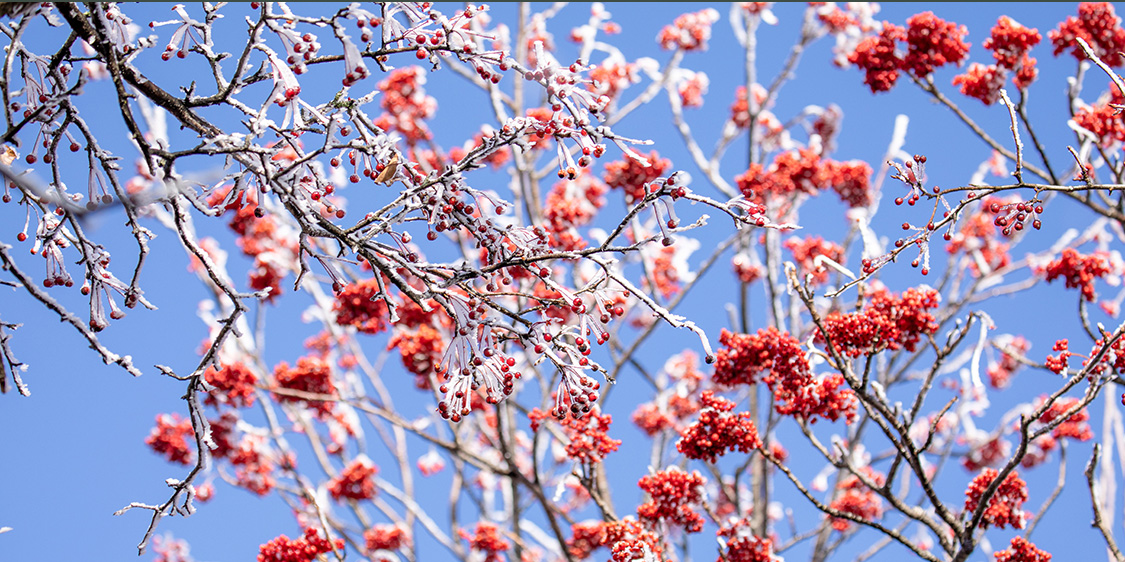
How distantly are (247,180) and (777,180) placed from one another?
4943mm

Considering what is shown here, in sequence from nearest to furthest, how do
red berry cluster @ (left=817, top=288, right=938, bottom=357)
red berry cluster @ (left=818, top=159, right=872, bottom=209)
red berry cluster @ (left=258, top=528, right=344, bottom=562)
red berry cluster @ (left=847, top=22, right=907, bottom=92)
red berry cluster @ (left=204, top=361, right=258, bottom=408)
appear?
red berry cluster @ (left=817, top=288, right=938, bottom=357) < red berry cluster @ (left=258, top=528, right=344, bottom=562) < red berry cluster @ (left=847, top=22, right=907, bottom=92) < red berry cluster @ (left=204, top=361, right=258, bottom=408) < red berry cluster @ (left=818, top=159, right=872, bottom=209)

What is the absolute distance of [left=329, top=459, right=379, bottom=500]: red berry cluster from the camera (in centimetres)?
742

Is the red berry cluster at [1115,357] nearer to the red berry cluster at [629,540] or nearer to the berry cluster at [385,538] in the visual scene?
the red berry cluster at [629,540]

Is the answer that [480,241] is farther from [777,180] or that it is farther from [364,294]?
[777,180]

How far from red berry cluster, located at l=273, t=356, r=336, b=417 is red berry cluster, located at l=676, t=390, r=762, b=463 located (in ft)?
11.2

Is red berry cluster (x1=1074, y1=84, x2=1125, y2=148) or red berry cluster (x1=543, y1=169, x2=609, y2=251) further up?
red berry cluster (x1=543, y1=169, x2=609, y2=251)

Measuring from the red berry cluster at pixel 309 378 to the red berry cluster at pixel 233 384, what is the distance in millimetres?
304

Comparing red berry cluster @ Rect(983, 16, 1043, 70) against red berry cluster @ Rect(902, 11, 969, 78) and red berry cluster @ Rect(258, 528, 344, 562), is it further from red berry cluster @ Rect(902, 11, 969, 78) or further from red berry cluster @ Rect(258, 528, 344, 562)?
red berry cluster @ Rect(258, 528, 344, 562)

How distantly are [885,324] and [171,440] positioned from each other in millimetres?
6384

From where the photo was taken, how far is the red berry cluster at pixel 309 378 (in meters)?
6.53

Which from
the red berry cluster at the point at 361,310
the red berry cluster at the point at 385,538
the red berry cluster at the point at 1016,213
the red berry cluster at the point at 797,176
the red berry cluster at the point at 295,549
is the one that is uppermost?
the red berry cluster at the point at 797,176

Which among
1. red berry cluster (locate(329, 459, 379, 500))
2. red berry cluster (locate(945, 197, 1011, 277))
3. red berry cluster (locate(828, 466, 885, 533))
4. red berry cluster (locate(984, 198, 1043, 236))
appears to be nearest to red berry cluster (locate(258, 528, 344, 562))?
red berry cluster (locate(329, 459, 379, 500))

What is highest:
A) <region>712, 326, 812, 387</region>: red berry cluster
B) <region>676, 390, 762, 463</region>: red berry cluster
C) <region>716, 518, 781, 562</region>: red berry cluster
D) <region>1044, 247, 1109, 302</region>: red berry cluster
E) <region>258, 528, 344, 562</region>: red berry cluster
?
<region>1044, 247, 1109, 302</region>: red berry cluster

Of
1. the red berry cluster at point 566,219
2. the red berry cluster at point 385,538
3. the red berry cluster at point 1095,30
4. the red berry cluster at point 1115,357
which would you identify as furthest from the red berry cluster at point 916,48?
the red berry cluster at point 385,538
